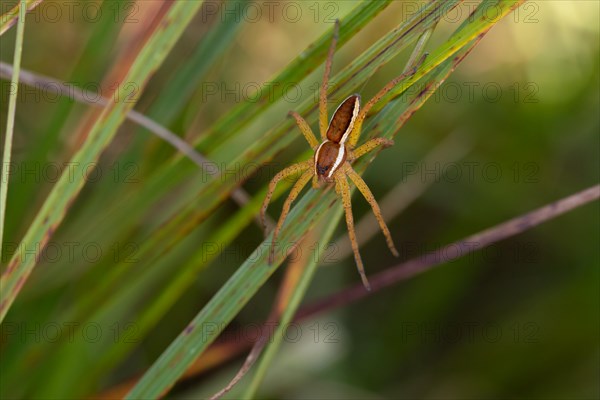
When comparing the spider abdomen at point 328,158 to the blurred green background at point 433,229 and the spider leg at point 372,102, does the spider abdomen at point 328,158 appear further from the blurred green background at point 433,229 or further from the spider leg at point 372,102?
the blurred green background at point 433,229

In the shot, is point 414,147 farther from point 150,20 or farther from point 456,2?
point 456,2

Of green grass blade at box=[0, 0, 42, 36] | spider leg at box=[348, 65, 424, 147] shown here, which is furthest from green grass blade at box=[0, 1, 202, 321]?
spider leg at box=[348, 65, 424, 147]

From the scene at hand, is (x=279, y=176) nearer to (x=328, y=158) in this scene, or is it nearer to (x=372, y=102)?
(x=328, y=158)

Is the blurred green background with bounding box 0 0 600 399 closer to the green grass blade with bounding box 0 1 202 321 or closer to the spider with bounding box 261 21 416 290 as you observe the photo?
the spider with bounding box 261 21 416 290

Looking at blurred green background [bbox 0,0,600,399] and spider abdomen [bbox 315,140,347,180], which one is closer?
spider abdomen [bbox 315,140,347,180]

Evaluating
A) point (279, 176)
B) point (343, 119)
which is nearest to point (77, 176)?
point (279, 176)

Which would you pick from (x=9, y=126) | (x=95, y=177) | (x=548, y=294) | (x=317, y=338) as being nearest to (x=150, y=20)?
(x=95, y=177)
